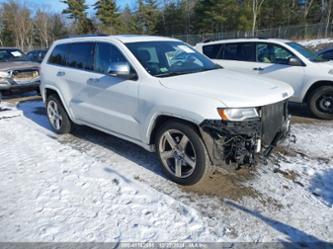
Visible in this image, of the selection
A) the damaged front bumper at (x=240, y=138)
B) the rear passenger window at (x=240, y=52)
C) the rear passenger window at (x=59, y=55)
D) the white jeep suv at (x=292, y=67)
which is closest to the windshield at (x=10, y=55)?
the rear passenger window at (x=59, y=55)

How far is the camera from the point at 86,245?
9.26 ft

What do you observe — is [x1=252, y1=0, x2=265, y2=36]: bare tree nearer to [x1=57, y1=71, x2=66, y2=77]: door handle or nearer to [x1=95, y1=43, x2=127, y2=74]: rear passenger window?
[x1=57, y1=71, x2=66, y2=77]: door handle

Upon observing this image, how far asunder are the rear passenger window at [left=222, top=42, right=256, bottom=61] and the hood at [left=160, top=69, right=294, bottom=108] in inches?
137

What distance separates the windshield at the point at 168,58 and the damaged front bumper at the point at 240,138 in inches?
43.6

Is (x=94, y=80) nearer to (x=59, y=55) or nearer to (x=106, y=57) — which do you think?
(x=106, y=57)

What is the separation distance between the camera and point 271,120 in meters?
3.62

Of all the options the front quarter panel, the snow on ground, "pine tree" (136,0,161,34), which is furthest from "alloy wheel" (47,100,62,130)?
"pine tree" (136,0,161,34)

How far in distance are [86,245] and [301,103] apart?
18.9ft

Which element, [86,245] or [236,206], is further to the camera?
[236,206]

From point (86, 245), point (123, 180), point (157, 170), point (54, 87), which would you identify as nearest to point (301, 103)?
point (157, 170)

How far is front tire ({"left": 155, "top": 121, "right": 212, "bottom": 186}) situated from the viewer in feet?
11.5

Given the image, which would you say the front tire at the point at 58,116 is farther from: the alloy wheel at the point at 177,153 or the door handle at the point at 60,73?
the alloy wheel at the point at 177,153

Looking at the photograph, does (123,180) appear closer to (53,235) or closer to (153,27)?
(53,235)

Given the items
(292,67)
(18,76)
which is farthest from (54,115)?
(292,67)
